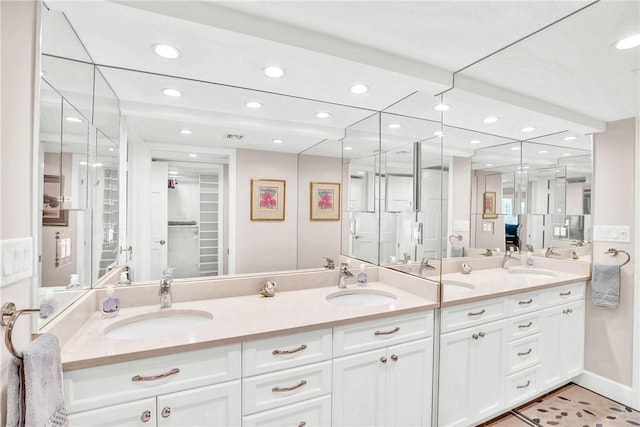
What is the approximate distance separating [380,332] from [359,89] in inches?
56.8

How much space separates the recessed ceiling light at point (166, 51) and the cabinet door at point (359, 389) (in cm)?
170

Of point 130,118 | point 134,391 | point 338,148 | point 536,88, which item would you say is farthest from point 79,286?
point 536,88

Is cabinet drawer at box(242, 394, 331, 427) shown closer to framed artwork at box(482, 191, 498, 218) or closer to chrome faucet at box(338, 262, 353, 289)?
chrome faucet at box(338, 262, 353, 289)

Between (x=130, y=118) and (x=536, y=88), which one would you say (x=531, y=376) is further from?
(x=130, y=118)

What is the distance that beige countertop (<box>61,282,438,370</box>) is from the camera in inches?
43.0

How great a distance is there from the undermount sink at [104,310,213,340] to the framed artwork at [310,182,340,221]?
3.45 feet

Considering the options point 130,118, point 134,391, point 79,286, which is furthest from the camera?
point 130,118

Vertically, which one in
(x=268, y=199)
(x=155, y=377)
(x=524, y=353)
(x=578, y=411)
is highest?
(x=268, y=199)

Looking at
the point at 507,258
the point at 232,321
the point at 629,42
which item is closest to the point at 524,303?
the point at 507,258

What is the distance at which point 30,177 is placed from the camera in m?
0.98

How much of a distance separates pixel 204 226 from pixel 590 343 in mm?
3161

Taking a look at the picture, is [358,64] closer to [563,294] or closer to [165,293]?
[165,293]

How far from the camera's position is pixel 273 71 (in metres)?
1.58

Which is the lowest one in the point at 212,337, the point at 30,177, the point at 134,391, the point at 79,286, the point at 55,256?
the point at 134,391
